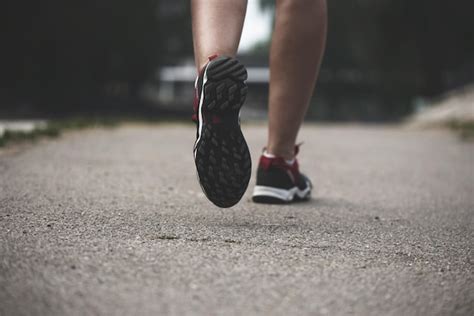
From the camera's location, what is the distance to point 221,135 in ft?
5.17

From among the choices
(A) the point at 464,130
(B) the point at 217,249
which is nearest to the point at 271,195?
(B) the point at 217,249

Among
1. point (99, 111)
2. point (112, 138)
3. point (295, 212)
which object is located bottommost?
point (99, 111)

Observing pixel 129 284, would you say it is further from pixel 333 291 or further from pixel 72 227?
pixel 72 227

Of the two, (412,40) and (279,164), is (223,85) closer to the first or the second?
(279,164)

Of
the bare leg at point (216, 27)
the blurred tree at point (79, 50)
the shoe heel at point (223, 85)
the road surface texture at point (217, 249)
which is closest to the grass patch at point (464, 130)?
the road surface texture at point (217, 249)

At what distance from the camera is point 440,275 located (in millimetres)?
1285

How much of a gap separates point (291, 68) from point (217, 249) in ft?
2.85

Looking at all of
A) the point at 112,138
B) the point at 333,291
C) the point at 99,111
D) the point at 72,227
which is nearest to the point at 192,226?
the point at 72,227

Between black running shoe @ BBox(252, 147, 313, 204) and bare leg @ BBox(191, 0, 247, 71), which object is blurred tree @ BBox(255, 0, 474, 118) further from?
bare leg @ BBox(191, 0, 247, 71)

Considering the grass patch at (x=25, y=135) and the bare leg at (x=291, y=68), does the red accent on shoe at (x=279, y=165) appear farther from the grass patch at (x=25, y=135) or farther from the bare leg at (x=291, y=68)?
the grass patch at (x=25, y=135)

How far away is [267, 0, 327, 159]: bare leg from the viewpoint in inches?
80.1

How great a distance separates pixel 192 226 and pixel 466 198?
4.58 ft

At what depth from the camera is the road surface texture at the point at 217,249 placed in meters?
1.07

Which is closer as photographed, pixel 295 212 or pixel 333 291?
pixel 333 291
